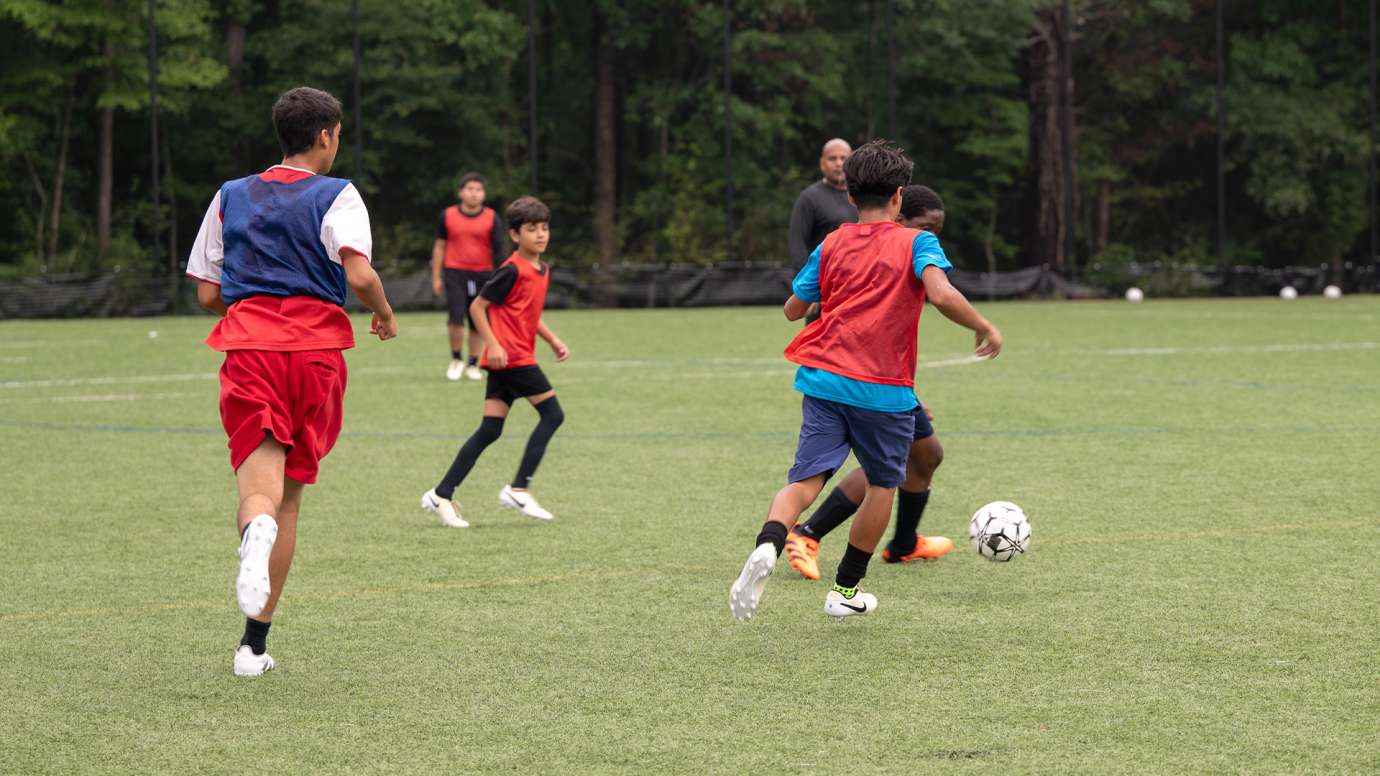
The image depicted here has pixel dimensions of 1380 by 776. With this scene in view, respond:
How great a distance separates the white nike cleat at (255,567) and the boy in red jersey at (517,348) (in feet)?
11.1

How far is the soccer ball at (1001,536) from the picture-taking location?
22.3ft

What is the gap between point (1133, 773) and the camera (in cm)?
421

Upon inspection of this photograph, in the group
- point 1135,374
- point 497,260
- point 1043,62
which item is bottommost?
point 1135,374

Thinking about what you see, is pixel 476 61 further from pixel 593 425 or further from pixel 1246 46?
pixel 593 425

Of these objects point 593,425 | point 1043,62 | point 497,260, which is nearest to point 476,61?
point 1043,62

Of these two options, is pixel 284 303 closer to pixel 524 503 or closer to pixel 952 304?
pixel 952 304

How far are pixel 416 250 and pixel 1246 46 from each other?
23.1 meters

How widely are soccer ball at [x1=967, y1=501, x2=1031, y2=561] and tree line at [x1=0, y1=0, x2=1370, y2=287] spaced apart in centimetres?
3001

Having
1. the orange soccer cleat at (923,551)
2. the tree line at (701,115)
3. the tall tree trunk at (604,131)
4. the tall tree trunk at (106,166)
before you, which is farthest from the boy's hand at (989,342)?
the tall tree trunk at (604,131)

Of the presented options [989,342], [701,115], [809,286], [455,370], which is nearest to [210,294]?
[809,286]

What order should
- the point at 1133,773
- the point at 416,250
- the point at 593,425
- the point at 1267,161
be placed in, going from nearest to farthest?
the point at 1133,773 → the point at 593,425 → the point at 416,250 → the point at 1267,161

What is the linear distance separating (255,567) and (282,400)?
0.64 meters

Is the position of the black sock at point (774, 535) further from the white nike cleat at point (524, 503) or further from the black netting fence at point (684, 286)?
the black netting fence at point (684, 286)

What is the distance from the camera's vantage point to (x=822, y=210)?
10320 mm
